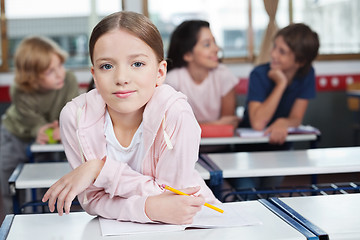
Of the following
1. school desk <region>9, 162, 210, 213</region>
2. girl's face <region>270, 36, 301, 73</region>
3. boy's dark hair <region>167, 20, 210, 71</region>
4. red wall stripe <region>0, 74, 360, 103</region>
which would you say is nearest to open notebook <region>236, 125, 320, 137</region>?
girl's face <region>270, 36, 301, 73</region>

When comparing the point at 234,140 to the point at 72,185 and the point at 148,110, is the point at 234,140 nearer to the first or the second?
the point at 148,110

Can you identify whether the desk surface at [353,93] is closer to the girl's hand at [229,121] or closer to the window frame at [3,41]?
the girl's hand at [229,121]

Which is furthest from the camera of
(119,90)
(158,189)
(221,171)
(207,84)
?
(207,84)

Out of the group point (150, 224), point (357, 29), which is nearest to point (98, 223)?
point (150, 224)

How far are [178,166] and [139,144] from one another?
0.12 metres

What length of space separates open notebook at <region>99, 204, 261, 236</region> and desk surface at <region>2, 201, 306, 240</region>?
1cm

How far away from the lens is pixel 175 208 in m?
1.16

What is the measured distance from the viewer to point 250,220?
1.18 metres

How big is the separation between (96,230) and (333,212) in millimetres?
550

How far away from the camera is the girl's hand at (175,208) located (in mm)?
1153

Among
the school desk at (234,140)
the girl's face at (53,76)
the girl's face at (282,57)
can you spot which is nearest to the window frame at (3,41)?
the girl's face at (53,76)

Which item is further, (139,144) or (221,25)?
(221,25)

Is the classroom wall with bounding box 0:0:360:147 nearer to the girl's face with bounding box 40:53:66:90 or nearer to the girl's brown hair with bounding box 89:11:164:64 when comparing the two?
the girl's face with bounding box 40:53:66:90

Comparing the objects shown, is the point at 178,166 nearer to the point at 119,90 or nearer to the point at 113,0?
the point at 119,90
